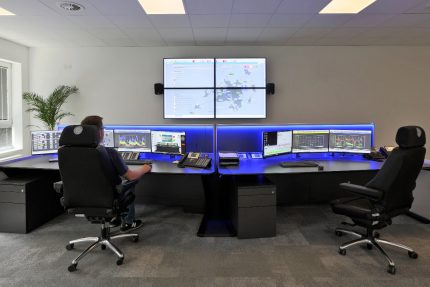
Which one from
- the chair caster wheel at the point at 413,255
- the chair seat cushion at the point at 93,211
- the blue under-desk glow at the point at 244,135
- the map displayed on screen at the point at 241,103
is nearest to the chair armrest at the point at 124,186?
the chair seat cushion at the point at 93,211

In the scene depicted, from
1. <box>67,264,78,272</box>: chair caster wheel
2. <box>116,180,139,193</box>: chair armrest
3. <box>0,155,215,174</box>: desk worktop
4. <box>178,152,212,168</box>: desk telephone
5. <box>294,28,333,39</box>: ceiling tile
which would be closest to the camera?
<box>67,264,78,272</box>: chair caster wheel

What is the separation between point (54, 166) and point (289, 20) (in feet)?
10.8

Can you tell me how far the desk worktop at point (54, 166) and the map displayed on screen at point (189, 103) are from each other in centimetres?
174

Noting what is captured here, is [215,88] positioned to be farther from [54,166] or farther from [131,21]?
[54,166]

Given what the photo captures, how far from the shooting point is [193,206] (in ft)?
12.6

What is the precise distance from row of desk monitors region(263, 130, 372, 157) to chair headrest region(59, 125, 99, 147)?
211 cm

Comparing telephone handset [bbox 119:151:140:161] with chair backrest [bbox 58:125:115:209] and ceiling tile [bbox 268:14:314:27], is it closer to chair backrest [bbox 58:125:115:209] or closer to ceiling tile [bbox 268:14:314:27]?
chair backrest [bbox 58:125:115:209]

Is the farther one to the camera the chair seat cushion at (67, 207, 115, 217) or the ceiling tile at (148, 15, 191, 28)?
the ceiling tile at (148, 15, 191, 28)

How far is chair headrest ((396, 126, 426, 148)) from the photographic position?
2.36 m

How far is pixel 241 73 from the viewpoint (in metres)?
5.04

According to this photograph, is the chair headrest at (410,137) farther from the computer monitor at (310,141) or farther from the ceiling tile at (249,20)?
the ceiling tile at (249,20)

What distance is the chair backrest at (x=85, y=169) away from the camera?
2.32 m

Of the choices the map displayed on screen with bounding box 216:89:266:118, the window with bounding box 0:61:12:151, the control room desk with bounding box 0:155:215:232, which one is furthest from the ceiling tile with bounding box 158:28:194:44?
the window with bounding box 0:61:12:151

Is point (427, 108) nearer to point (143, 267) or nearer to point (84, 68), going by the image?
point (143, 267)
